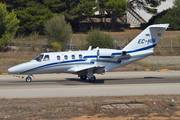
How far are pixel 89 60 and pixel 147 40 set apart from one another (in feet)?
18.4

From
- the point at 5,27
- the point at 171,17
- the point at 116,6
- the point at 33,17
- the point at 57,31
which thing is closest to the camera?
the point at 57,31

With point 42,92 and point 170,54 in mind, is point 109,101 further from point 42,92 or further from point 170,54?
point 170,54

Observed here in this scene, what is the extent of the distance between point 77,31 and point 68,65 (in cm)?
5891

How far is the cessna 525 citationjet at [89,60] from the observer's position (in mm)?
20344

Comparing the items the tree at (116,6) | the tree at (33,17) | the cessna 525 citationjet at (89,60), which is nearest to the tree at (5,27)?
the tree at (33,17)

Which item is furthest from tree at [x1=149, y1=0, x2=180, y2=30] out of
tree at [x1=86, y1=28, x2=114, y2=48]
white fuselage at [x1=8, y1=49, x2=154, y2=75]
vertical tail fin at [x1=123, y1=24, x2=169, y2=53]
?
white fuselage at [x1=8, y1=49, x2=154, y2=75]

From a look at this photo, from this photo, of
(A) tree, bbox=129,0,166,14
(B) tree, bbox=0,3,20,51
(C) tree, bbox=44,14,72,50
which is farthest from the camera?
(A) tree, bbox=129,0,166,14

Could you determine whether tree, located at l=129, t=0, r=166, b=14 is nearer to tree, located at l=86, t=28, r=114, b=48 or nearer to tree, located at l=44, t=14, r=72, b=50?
tree, located at l=44, t=14, r=72, b=50

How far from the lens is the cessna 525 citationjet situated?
20344 mm

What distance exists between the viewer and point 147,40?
22203mm

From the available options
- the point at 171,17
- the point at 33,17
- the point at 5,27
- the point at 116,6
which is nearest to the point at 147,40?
the point at 5,27

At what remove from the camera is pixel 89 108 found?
36.9 ft

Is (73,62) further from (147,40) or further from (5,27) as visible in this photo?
(5,27)

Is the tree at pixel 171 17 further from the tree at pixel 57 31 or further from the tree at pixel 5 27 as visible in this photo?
the tree at pixel 5 27
